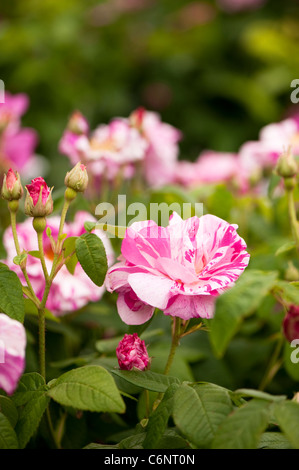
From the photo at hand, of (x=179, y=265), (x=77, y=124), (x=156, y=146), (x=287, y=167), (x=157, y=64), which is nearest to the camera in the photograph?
(x=179, y=265)

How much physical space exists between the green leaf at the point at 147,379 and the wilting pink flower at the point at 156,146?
61 centimetres

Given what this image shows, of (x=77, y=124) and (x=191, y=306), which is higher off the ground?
(x=77, y=124)

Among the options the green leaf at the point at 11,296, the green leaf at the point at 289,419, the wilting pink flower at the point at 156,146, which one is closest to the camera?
the green leaf at the point at 289,419

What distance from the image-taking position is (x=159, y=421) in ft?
1.70

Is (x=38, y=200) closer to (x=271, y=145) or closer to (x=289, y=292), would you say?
(x=289, y=292)

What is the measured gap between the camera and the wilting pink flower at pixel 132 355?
589 mm

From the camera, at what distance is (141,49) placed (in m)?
2.34

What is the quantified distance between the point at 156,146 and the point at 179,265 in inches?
25.5

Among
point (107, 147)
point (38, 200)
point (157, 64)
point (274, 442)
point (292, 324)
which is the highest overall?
→ point (157, 64)

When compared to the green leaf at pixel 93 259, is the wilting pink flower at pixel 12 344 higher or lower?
lower

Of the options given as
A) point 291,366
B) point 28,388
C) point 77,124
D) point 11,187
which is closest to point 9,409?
point 28,388

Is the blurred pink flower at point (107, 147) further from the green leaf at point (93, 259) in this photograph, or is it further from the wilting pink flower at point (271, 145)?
the green leaf at point (93, 259)

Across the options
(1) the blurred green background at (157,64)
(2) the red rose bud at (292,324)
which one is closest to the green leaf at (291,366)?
(2) the red rose bud at (292,324)

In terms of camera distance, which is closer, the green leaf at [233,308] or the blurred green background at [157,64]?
the green leaf at [233,308]
